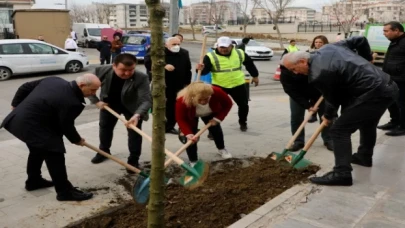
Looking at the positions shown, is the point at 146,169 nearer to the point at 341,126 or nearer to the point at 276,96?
the point at 341,126

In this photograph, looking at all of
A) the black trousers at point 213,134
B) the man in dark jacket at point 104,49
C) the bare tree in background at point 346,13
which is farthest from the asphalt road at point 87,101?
the bare tree in background at point 346,13

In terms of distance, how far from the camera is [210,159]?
214 inches

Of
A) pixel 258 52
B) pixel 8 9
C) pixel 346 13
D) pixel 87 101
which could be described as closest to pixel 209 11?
pixel 346 13

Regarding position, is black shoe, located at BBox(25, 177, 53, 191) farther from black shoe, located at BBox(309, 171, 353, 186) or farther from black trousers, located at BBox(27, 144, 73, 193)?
black shoe, located at BBox(309, 171, 353, 186)

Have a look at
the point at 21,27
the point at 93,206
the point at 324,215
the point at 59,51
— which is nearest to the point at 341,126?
the point at 324,215

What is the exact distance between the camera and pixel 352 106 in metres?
4.21

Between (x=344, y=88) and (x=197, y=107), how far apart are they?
1606mm

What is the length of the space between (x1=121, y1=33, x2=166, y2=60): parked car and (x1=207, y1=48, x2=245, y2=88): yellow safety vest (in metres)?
13.4

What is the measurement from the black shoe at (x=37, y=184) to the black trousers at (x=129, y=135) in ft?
3.22

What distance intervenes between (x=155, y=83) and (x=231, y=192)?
6.27ft

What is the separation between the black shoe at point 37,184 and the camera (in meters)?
4.34

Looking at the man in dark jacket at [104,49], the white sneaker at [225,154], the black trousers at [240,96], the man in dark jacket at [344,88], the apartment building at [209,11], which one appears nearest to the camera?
the man in dark jacket at [344,88]

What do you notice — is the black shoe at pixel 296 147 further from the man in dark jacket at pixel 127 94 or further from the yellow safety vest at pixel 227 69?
the man in dark jacket at pixel 127 94

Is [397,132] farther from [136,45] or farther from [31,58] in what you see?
[136,45]
